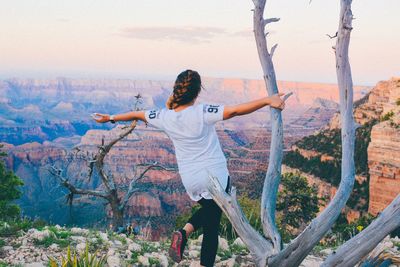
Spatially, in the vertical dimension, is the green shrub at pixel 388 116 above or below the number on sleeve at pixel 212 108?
below

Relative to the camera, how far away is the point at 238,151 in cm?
9856

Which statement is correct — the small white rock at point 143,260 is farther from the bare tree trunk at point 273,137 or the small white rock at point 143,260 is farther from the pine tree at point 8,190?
the pine tree at point 8,190

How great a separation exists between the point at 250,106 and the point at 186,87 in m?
0.56

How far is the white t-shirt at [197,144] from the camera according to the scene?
13.5 feet

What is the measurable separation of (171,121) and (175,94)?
23cm

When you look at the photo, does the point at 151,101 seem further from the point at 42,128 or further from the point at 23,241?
the point at 23,241

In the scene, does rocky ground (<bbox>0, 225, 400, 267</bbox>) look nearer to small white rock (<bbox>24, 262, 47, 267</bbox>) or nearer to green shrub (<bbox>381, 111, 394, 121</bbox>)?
small white rock (<bbox>24, 262, 47, 267</bbox>)

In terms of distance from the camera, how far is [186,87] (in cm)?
420

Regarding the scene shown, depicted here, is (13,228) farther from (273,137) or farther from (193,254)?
(273,137)

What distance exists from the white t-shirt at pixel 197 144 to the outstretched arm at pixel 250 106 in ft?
0.19

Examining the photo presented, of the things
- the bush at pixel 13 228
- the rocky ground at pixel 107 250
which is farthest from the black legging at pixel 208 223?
the bush at pixel 13 228

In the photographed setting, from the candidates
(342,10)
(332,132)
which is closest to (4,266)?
(342,10)

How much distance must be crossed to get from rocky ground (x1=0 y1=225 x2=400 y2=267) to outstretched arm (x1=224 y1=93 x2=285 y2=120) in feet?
7.50

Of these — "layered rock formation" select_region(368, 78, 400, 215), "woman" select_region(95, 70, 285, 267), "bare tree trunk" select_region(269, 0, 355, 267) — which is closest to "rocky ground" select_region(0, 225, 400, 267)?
"bare tree trunk" select_region(269, 0, 355, 267)
